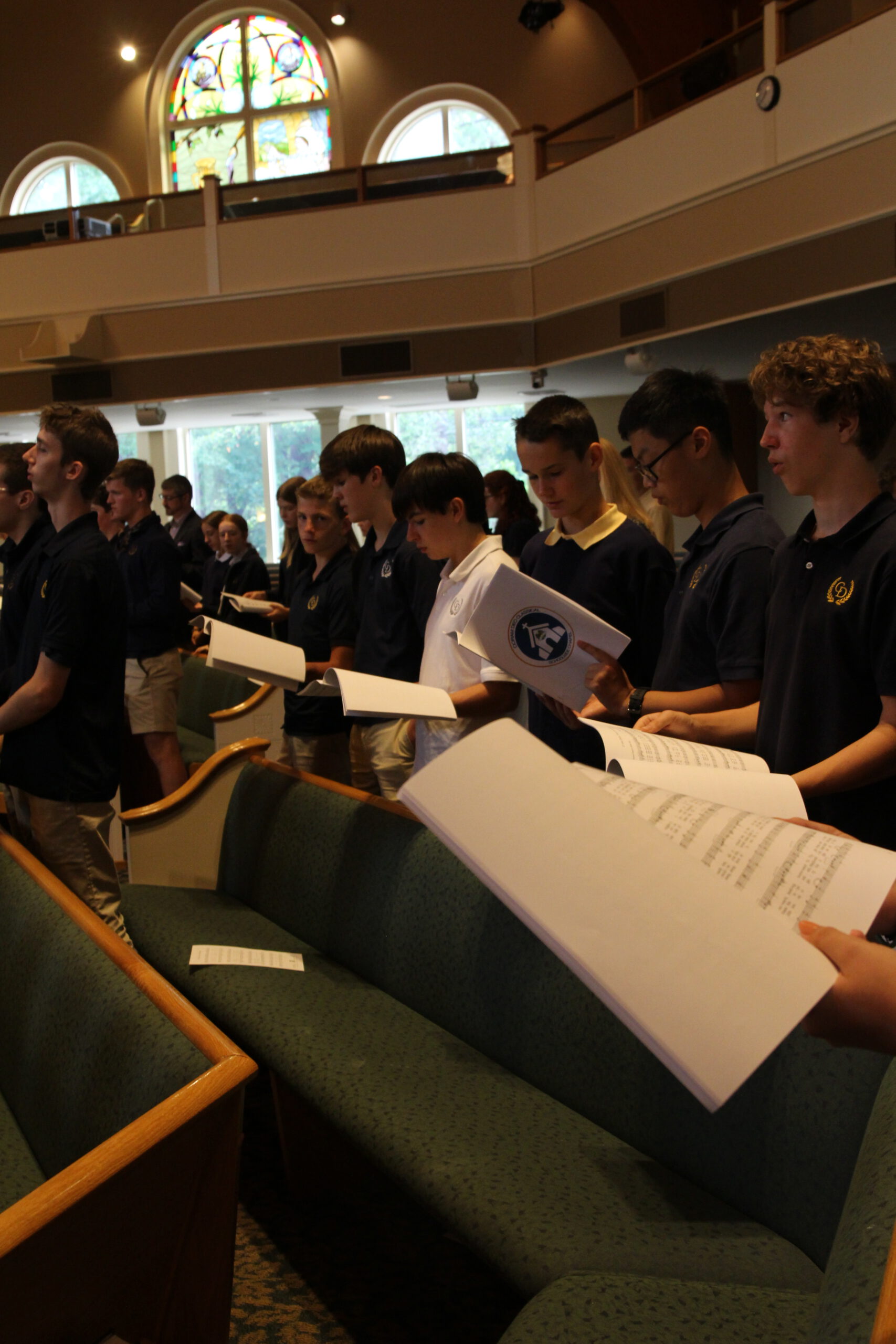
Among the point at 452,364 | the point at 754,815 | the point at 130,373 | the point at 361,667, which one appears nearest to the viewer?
the point at 754,815

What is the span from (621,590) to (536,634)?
0.55m

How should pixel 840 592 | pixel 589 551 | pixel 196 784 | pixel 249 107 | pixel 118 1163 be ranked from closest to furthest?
pixel 118 1163, pixel 840 592, pixel 589 551, pixel 196 784, pixel 249 107

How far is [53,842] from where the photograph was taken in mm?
2803

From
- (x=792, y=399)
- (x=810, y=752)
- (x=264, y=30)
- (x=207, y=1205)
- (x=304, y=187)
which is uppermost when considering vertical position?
(x=264, y=30)

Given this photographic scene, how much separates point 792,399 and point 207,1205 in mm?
1425

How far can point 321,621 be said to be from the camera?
363 centimetres

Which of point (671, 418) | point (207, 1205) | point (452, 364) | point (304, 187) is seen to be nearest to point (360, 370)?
point (452, 364)

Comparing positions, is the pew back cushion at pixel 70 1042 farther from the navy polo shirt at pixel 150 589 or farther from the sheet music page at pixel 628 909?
the navy polo shirt at pixel 150 589

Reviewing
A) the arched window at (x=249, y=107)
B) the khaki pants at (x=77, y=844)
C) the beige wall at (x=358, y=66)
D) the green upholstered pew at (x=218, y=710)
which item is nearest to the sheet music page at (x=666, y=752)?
the khaki pants at (x=77, y=844)

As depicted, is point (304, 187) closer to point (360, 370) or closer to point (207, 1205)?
point (360, 370)

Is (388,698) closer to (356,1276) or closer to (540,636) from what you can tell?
(540,636)

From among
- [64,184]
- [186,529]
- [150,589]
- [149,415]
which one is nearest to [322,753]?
[150,589]

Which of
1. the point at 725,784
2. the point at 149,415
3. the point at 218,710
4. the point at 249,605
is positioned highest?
the point at 149,415

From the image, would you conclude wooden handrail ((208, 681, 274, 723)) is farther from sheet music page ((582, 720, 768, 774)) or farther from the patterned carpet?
sheet music page ((582, 720, 768, 774))
